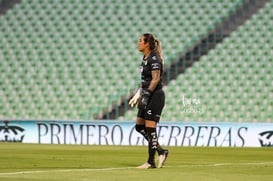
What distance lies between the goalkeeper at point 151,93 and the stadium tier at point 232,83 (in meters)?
13.2

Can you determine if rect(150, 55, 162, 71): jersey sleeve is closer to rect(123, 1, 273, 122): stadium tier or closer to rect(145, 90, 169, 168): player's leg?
rect(145, 90, 169, 168): player's leg

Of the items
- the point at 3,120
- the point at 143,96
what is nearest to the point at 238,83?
the point at 3,120

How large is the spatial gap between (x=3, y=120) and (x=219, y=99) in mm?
6931

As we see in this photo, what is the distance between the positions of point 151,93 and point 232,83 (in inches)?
577

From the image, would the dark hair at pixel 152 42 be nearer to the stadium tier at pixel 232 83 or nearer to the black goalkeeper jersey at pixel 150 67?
the black goalkeeper jersey at pixel 150 67

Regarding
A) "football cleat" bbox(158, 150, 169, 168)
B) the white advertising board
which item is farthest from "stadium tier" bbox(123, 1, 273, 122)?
"football cleat" bbox(158, 150, 169, 168)

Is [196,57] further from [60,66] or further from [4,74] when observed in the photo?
[4,74]

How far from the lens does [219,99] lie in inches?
1000

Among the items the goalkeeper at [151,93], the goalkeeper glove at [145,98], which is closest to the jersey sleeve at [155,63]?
the goalkeeper at [151,93]

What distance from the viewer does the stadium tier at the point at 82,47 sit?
2620 centimetres

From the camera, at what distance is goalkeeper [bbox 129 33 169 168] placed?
37.5ft

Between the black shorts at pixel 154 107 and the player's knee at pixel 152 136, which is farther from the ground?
the black shorts at pixel 154 107

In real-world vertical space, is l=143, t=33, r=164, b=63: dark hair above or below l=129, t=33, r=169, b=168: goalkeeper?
above

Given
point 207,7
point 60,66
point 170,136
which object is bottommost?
point 170,136
